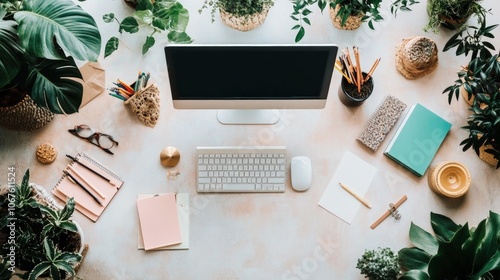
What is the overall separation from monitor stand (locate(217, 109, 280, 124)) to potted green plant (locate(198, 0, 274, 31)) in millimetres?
307

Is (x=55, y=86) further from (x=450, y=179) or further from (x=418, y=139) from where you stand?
(x=450, y=179)

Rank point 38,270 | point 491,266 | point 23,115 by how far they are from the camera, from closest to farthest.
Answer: point 491,266 < point 38,270 < point 23,115

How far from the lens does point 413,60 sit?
201 centimetres

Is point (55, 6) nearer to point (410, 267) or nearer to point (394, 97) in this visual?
point (394, 97)

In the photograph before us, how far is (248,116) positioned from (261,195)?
0.93ft

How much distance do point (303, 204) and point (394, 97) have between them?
509 mm

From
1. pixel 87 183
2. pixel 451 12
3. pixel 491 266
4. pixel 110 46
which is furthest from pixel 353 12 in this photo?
pixel 87 183

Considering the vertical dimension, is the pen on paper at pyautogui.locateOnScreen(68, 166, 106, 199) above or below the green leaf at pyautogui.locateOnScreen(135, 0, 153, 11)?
below

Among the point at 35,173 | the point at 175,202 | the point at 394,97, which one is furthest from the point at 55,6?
the point at 394,97

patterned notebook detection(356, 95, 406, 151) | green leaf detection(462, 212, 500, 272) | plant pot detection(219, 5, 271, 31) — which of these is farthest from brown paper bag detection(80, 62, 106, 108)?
green leaf detection(462, 212, 500, 272)

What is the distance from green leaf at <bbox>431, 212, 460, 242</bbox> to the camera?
191cm

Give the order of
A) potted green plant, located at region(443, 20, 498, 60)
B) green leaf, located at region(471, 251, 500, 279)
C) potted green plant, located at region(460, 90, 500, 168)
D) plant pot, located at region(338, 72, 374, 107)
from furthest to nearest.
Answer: plant pot, located at region(338, 72, 374, 107) → potted green plant, located at region(443, 20, 498, 60) → potted green plant, located at region(460, 90, 500, 168) → green leaf, located at region(471, 251, 500, 279)

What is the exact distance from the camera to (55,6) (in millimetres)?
1643

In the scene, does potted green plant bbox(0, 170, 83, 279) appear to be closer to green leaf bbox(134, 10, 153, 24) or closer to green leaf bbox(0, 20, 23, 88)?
green leaf bbox(0, 20, 23, 88)
